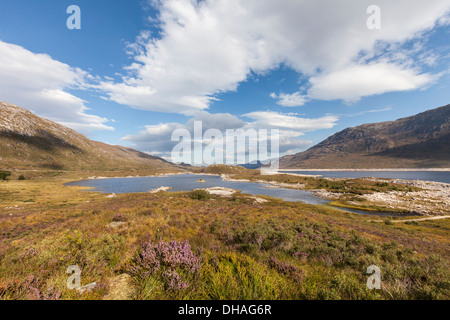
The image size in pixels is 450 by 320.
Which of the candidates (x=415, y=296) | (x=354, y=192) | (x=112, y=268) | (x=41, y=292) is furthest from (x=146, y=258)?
(x=354, y=192)

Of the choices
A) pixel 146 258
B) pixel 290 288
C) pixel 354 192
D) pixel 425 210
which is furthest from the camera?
pixel 354 192

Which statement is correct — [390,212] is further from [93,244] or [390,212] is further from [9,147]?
[9,147]

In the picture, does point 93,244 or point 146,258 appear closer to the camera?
point 146,258

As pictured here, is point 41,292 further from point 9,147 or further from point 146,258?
point 9,147

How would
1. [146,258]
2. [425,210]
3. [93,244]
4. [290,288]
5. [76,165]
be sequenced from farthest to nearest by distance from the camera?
1. [76,165]
2. [425,210]
3. [93,244]
4. [146,258]
5. [290,288]

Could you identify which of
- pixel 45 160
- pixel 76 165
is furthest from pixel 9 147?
pixel 76 165
